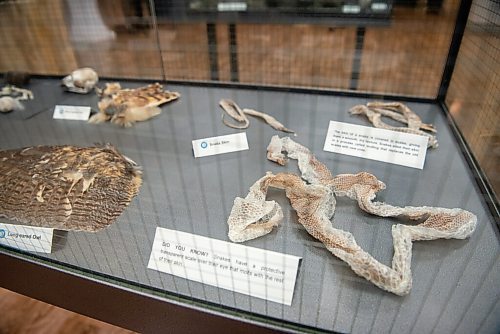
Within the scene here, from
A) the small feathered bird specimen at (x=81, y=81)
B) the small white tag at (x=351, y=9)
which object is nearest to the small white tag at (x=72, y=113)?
the small feathered bird specimen at (x=81, y=81)

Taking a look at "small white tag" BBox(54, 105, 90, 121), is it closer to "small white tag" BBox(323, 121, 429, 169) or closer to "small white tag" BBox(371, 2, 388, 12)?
"small white tag" BBox(323, 121, 429, 169)

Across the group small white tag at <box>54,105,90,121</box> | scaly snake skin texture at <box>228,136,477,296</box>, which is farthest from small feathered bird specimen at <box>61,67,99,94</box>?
scaly snake skin texture at <box>228,136,477,296</box>

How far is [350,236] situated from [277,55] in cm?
125

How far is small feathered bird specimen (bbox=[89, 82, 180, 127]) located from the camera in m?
1.38

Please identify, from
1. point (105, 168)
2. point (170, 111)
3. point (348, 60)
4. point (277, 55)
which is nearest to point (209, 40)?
point (277, 55)

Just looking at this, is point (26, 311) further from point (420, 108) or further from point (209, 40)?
point (420, 108)

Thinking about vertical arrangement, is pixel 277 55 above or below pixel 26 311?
above

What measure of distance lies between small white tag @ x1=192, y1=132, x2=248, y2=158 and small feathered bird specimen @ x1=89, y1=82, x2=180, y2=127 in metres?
0.29

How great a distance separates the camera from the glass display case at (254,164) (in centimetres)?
72

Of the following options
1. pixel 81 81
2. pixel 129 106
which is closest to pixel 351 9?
pixel 129 106

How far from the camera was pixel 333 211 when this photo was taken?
921 mm

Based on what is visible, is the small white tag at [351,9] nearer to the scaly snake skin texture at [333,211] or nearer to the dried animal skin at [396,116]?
the dried animal skin at [396,116]

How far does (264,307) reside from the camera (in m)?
0.68

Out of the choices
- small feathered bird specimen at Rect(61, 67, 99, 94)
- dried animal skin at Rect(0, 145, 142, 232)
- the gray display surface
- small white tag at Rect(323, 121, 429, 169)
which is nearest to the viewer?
the gray display surface
